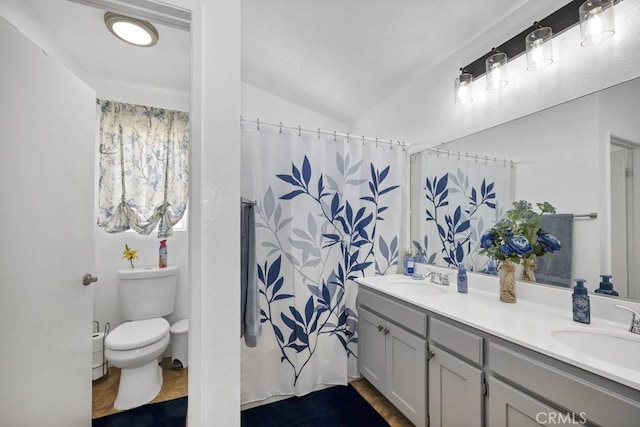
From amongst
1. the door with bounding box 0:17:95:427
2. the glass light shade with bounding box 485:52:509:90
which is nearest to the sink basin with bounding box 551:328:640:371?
the glass light shade with bounding box 485:52:509:90

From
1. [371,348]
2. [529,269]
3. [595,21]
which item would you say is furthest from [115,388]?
[595,21]

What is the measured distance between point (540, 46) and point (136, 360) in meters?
2.89

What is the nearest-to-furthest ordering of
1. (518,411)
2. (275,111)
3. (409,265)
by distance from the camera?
1. (518,411)
2. (409,265)
3. (275,111)

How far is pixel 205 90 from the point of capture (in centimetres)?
100

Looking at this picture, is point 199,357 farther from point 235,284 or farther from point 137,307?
point 137,307

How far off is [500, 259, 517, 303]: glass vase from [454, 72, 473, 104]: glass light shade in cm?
103

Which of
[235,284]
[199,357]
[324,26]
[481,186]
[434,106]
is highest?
[324,26]

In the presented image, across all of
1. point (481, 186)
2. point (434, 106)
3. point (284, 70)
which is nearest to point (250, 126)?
point (284, 70)

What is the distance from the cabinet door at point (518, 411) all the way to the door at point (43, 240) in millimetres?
1776

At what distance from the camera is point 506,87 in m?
1.55

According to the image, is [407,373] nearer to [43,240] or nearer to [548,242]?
[548,242]

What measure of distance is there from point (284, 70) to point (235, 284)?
1.89m

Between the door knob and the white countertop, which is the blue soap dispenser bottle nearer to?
the white countertop

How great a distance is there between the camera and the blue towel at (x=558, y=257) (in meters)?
1.29
